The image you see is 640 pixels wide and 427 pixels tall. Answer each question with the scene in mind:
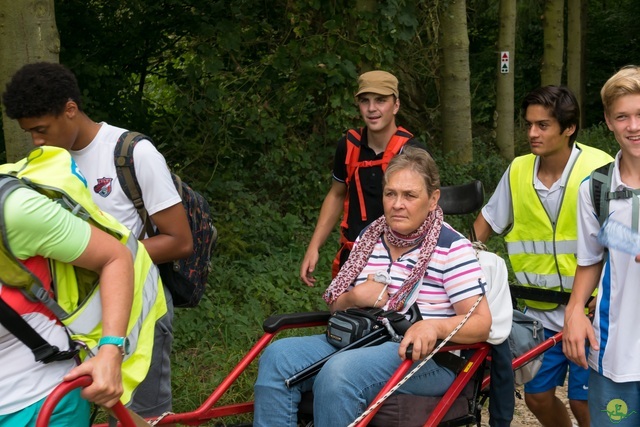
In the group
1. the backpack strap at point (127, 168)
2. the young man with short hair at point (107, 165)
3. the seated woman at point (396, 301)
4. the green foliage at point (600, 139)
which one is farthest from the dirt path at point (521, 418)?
the green foliage at point (600, 139)

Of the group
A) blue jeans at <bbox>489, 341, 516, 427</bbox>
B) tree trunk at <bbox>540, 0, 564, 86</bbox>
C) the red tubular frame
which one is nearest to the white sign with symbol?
tree trunk at <bbox>540, 0, 564, 86</bbox>

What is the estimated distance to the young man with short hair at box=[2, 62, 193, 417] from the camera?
3359 mm

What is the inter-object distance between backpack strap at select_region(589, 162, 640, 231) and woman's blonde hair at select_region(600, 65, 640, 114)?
0.24 m

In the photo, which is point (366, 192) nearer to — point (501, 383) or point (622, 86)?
point (501, 383)

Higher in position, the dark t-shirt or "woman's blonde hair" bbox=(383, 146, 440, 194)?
"woman's blonde hair" bbox=(383, 146, 440, 194)

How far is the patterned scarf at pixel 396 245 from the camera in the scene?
12.7 ft

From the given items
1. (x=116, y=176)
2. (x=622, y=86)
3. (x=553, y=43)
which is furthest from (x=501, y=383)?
(x=553, y=43)

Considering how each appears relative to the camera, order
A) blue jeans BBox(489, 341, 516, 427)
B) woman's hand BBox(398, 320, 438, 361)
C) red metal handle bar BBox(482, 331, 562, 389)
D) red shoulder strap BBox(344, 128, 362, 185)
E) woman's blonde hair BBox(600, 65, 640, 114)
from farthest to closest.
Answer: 1. red shoulder strap BBox(344, 128, 362, 185)
2. red metal handle bar BBox(482, 331, 562, 389)
3. blue jeans BBox(489, 341, 516, 427)
4. woman's hand BBox(398, 320, 438, 361)
5. woman's blonde hair BBox(600, 65, 640, 114)

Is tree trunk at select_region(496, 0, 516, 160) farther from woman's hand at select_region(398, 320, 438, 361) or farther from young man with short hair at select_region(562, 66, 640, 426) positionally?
woman's hand at select_region(398, 320, 438, 361)

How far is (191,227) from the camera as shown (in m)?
4.05

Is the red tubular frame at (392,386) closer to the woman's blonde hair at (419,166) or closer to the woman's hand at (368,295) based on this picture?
the woman's hand at (368,295)

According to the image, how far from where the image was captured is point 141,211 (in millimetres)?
3777

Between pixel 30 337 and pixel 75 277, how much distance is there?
22 cm

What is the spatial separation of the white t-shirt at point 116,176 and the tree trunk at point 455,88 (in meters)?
10.0
